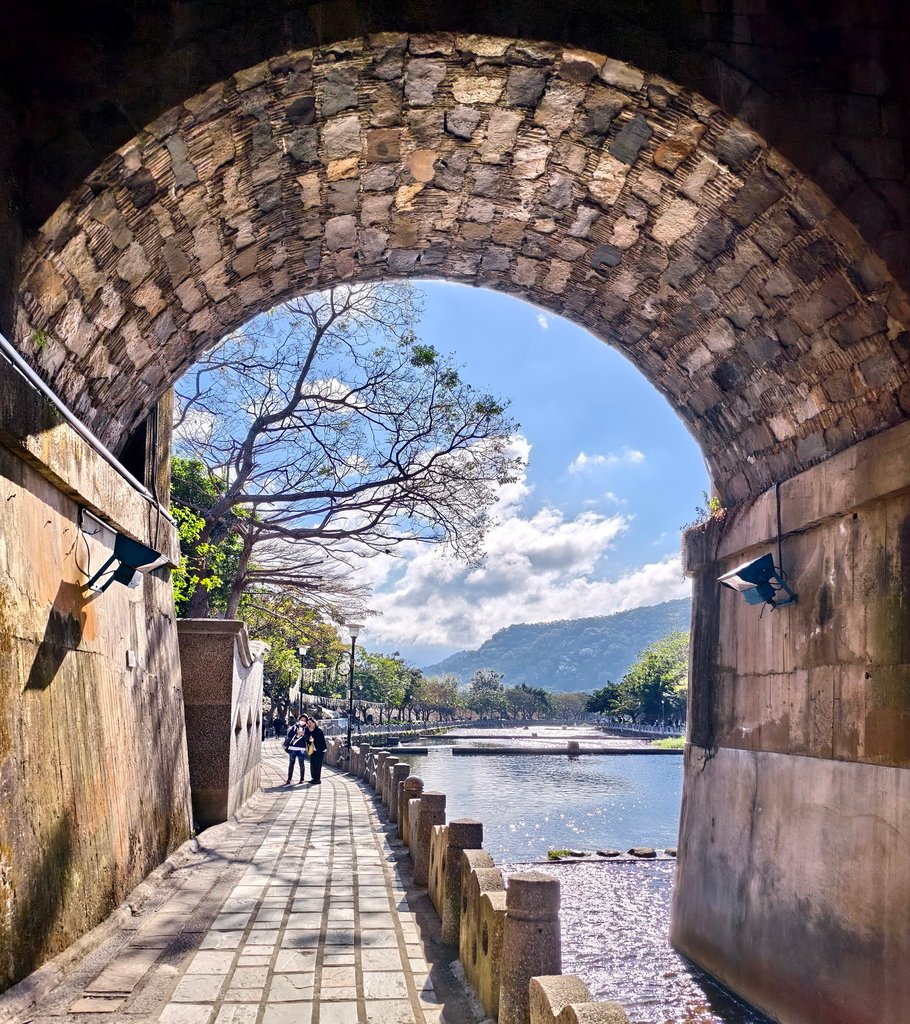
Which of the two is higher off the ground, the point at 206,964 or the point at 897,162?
the point at 897,162

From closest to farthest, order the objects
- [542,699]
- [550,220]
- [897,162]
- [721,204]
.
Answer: [897,162] < [721,204] < [550,220] < [542,699]

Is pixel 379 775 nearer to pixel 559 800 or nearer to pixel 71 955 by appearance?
pixel 71 955

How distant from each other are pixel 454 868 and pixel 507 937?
208 cm

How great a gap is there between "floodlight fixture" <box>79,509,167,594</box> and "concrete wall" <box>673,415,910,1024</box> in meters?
4.92

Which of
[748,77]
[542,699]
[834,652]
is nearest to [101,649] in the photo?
[834,652]

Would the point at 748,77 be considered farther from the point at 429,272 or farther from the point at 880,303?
the point at 429,272

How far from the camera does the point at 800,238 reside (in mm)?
5977

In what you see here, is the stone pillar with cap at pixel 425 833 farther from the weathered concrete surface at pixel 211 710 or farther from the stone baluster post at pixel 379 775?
the stone baluster post at pixel 379 775

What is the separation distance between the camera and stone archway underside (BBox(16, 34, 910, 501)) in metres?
5.52

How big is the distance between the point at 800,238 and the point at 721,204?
600 mm

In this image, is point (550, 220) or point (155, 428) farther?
point (155, 428)

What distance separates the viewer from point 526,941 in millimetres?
4109

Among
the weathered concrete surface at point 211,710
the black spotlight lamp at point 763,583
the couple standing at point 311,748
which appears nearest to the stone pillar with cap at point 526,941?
the black spotlight lamp at point 763,583

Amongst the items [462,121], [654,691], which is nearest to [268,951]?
[462,121]
